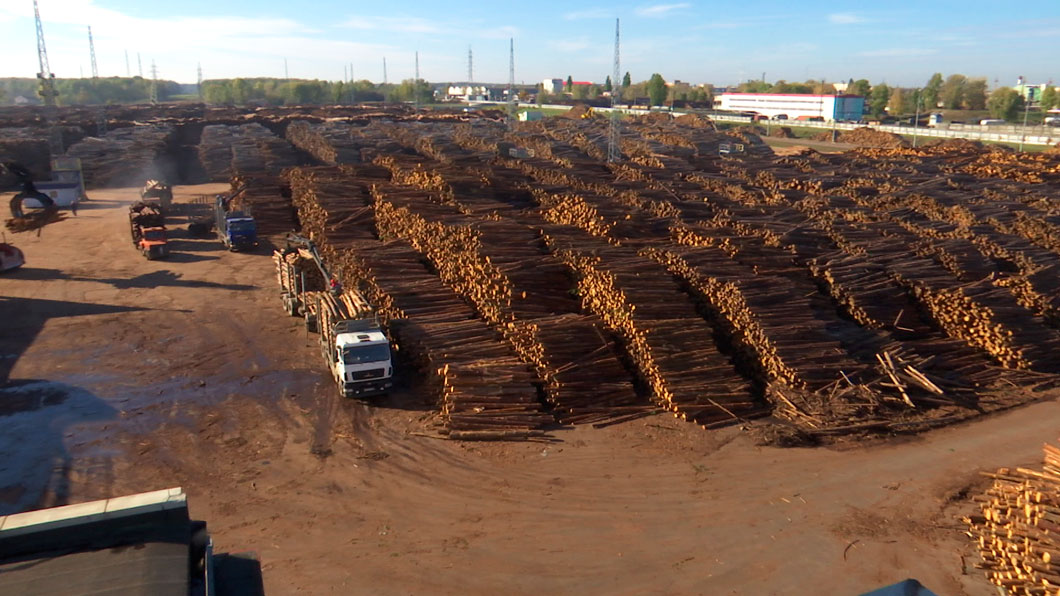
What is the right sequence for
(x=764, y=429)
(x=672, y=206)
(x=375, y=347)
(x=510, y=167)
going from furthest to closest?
(x=510, y=167), (x=672, y=206), (x=375, y=347), (x=764, y=429)

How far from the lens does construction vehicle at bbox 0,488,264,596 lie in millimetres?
7082

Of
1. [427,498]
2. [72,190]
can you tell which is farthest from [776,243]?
[72,190]

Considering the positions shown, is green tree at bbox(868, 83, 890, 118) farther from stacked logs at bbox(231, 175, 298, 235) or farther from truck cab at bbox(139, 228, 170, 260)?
truck cab at bbox(139, 228, 170, 260)

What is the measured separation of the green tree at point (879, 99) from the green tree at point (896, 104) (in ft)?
3.44

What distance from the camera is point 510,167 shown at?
151 ft

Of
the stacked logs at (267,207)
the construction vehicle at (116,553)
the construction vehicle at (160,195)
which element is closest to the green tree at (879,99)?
the stacked logs at (267,207)

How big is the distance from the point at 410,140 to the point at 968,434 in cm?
5891

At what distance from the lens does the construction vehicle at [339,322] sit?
18547 mm

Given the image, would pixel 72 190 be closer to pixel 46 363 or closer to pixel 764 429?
pixel 46 363

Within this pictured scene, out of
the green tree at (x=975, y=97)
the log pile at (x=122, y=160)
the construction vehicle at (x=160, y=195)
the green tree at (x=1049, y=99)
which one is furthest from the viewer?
the green tree at (x=975, y=97)

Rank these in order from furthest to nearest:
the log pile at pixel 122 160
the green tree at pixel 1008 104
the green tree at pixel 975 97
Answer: the green tree at pixel 975 97 < the green tree at pixel 1008 104 < the log pile at pixel 122 160

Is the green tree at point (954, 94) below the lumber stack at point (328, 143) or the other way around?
the other way around

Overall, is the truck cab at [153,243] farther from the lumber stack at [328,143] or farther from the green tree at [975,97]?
the green tree at [975,97]

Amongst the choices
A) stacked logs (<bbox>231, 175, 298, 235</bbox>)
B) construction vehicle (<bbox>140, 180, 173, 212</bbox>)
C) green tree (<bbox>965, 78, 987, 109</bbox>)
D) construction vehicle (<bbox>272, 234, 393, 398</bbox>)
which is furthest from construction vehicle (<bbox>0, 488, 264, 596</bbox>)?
green tree (<bbox>965, 78, 987, 109</bbox>)
